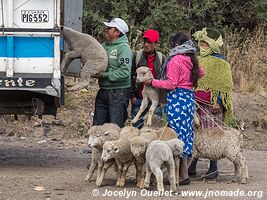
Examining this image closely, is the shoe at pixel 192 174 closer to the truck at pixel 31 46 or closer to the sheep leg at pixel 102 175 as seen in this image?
the sheep leg at pixel 102 175

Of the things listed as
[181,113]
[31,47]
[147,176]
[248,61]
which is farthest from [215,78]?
[248,61]

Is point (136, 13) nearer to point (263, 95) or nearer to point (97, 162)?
point (263, 95)

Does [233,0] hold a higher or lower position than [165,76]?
higher

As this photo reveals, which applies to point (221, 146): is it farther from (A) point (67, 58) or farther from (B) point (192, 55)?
(A) point (67, 58)

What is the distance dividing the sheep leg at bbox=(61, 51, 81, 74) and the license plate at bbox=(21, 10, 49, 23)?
595 mm

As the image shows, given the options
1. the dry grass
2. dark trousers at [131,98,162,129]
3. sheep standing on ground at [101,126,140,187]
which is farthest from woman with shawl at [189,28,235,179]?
the dry grass

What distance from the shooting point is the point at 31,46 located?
29.0 feet

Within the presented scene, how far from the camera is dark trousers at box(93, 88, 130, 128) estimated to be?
9461mm

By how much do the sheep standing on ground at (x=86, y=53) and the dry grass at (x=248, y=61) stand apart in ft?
21.2

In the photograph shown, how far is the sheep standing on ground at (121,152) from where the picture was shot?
27.0 ft

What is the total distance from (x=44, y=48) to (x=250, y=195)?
3041 mm

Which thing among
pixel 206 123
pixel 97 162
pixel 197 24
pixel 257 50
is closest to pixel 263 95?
pixel 257 50

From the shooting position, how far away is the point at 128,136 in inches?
333

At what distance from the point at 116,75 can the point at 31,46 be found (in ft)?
3.86
